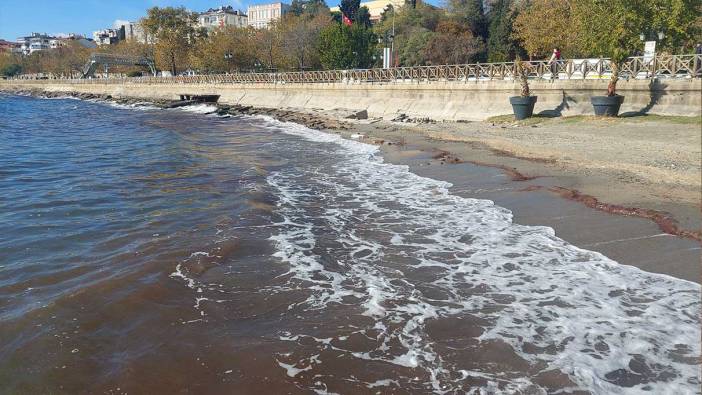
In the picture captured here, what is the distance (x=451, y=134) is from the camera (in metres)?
21.0

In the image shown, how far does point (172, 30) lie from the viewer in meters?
91.6

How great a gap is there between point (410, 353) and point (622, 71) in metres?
20.4

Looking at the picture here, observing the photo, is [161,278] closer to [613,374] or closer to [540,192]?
[613,374]

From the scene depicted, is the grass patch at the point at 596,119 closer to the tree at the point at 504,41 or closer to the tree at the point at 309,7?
the tree at the point at 504,41

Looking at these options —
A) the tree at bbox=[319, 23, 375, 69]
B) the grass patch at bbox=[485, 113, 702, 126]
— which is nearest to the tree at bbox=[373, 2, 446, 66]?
Result: the tree at bbox=[319, 23, 375, 69]

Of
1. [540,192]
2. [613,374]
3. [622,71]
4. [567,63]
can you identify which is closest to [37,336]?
[613,374]

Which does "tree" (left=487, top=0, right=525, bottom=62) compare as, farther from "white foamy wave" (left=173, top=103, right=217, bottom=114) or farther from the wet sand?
the wet sand

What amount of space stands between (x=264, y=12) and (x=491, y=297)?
187m

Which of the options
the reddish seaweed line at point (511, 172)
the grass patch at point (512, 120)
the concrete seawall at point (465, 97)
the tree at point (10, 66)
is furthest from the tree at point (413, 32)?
the tree at point (10, 66)

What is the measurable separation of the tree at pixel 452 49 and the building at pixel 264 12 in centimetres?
12231

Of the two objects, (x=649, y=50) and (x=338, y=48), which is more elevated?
(x=338, y=48)

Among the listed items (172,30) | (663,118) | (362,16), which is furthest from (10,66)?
(663,118)

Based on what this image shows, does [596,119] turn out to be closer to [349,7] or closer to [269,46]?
[269,46]

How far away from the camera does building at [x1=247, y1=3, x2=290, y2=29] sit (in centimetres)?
17038
